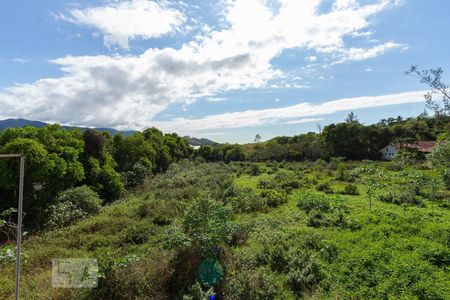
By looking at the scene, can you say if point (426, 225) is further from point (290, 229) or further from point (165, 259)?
point (165, 259)

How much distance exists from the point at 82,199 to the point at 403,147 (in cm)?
3644

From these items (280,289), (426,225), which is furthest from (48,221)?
(426,225)

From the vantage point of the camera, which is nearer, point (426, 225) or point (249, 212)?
point (426, 225)

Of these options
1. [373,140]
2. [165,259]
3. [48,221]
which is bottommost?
[48,221]

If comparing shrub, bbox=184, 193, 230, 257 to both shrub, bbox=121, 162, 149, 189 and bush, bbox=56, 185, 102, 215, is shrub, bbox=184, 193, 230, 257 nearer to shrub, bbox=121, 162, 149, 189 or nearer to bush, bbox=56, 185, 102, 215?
bush, bbox=56, 185, 102, 215

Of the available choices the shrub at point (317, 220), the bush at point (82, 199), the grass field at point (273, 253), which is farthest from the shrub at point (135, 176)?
the shrub at point (317, 220)

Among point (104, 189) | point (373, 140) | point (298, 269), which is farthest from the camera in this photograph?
point (373, 140)

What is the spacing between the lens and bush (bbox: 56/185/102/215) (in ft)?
46.6

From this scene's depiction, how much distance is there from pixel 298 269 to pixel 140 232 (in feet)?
19.0

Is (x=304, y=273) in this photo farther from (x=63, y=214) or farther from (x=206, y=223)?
(x=63, y=214)

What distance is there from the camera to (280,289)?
6695 millimetres

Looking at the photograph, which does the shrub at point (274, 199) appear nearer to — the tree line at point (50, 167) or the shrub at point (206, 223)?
the shrub at point (206, 223)

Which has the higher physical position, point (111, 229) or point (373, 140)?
point (373, 140)

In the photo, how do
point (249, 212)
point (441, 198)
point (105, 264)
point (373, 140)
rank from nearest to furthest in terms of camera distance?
1. point (105, 264)
2. point (249, 212)
3. point (441, 198)
4. point (373, 140)
